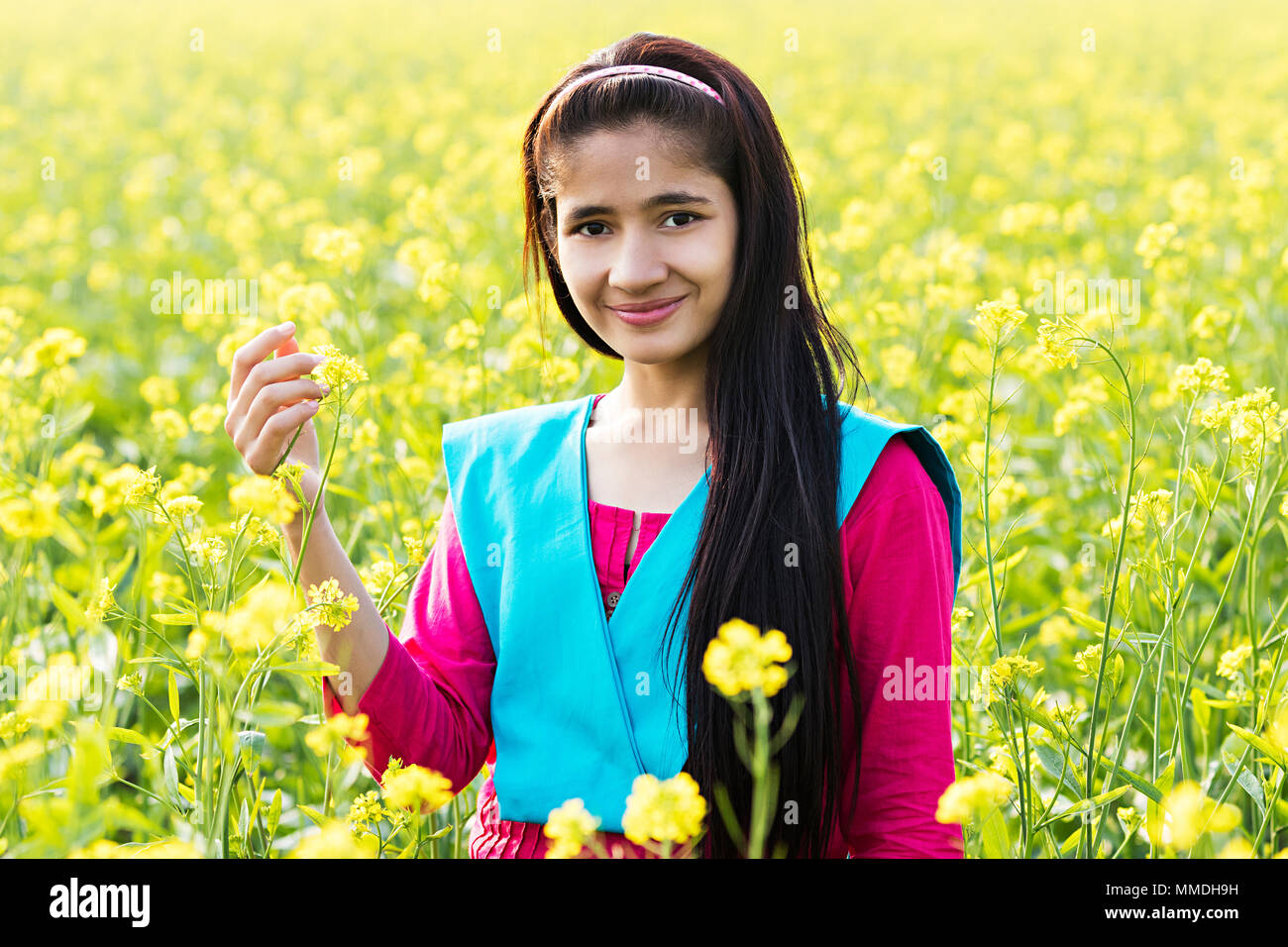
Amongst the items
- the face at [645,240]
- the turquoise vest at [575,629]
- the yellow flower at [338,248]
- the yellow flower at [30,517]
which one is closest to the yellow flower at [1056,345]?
the turquoise vest at [575,629]

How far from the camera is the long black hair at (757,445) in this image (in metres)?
1.42

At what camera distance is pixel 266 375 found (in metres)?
1.31

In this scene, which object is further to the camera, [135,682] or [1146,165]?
[1146,165]

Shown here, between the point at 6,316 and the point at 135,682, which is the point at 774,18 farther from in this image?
the point at 135,682

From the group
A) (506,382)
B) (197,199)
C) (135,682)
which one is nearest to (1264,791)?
(135,682)

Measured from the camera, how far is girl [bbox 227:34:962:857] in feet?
4.66

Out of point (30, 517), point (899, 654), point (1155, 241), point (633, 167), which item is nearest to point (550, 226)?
point (633, 167)

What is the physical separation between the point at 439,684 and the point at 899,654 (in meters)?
0.58

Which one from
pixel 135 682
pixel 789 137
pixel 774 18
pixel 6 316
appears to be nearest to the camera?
pixel 135 682

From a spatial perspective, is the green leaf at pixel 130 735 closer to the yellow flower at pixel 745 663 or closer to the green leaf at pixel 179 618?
the green leaf at pixel 179 618

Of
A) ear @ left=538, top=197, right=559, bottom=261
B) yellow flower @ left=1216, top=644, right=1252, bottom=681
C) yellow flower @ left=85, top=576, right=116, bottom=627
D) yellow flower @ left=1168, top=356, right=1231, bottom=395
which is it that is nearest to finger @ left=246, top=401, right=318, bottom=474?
yellow flower @ left=85, top=576, right=116, bottom=627

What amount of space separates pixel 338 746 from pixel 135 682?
250 mm

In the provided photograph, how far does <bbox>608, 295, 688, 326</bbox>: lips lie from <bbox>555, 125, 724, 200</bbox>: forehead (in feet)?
0.41
